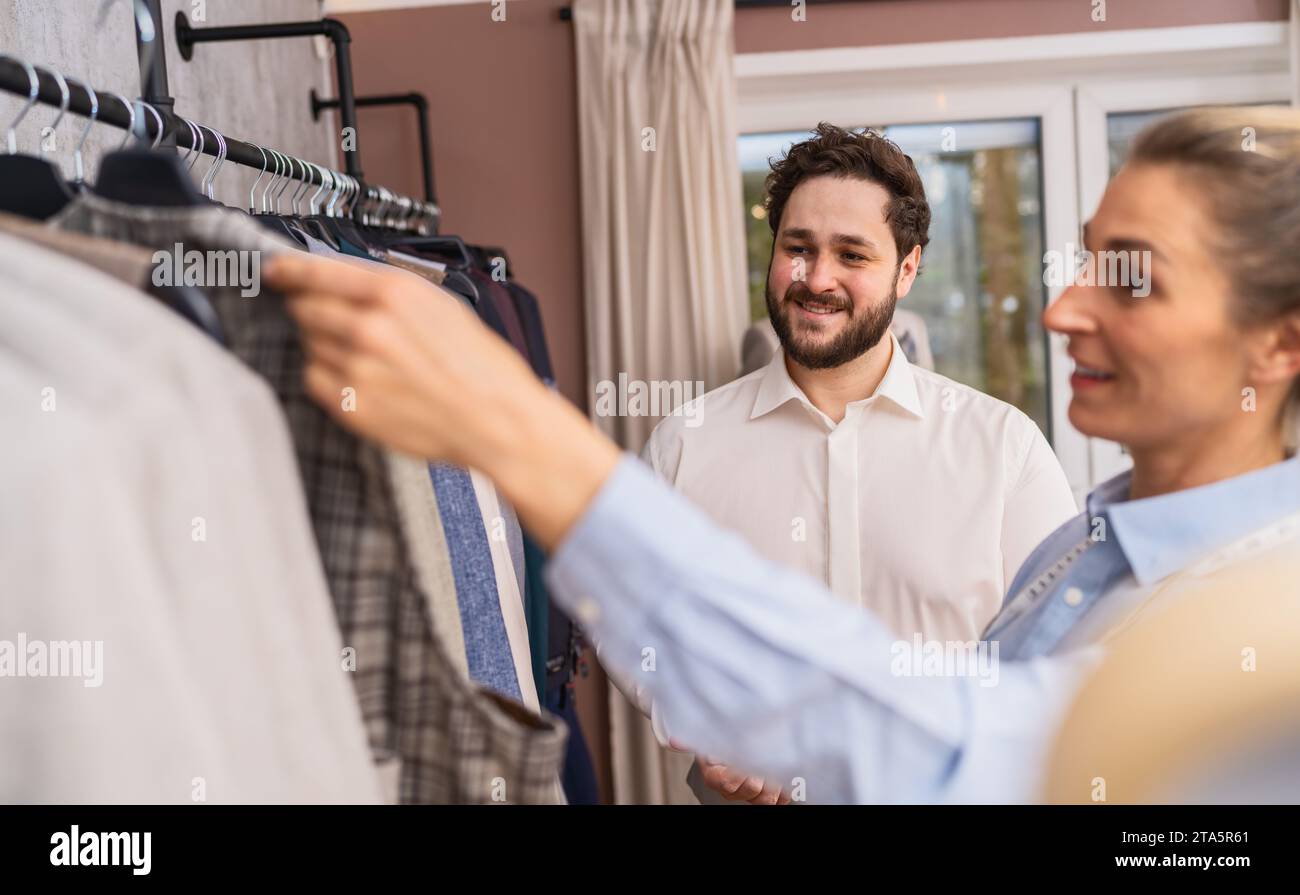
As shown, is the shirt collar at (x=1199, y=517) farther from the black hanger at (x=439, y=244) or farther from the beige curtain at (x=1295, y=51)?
the beige curtain at (x=1295, y=51)

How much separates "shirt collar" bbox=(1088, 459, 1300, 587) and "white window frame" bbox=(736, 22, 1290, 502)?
2245 millimetres

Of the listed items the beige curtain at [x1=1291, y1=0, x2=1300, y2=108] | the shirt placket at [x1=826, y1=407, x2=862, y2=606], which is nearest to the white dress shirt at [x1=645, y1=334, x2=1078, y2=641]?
the shirt placket at [x1=826, y1=407, x2=862, y2=606]

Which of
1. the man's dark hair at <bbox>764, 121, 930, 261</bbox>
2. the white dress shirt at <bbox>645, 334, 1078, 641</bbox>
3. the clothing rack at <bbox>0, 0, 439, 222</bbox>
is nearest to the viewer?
the clothing rack at <bbox>0, 0, 439, 222</bbox>

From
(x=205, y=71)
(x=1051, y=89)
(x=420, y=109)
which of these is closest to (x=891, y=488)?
(x=205, y=71)

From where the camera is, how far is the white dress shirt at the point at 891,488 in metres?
1.56

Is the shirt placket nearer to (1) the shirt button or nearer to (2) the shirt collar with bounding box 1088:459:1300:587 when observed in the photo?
(2) the shirt collar with bounding box 1088:459:1300:587

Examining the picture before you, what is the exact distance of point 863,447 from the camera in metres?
1.66

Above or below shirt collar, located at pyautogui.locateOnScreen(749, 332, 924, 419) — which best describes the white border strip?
above

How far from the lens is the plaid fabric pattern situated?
0.59m

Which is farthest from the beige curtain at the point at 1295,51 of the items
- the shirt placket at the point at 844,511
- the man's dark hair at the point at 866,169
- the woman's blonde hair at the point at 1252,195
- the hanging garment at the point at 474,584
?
the hanging garment at the point at 474,584

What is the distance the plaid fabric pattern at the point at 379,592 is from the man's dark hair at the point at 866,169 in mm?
1215

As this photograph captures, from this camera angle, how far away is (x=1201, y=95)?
2.83 m

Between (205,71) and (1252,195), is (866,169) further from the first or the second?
(205,71)
